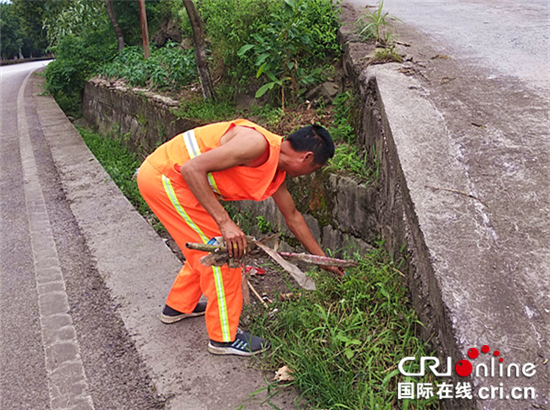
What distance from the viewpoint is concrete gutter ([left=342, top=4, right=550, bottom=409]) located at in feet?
6.13

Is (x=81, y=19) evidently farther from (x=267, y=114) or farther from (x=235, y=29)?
(x=267, y=114)

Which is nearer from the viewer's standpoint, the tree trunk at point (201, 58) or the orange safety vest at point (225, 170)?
the orange safety vest at point (225, 170)

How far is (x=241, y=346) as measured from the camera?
2.62 metres

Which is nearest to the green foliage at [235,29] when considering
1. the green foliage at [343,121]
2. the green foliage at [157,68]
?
the green foliage at [157,68]

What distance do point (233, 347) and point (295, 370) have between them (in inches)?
15.9

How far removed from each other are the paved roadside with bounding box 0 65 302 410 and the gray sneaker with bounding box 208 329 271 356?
44 millimetres

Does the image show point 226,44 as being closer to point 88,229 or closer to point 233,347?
point 88,229

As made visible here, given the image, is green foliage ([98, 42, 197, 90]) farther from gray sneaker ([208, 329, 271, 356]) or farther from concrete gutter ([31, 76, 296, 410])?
gray sneaker ([208, 329, 271, 356])

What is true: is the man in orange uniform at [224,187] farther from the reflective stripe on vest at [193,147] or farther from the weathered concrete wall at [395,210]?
the weathered concrete wall at [395,210]

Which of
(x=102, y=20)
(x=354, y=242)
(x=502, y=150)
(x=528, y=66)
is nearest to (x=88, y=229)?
(x=354, y=242)

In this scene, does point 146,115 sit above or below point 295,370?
above

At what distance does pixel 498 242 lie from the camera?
2180 mm

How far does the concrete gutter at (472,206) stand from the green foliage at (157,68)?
4.25 metres

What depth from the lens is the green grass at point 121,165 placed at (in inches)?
224
